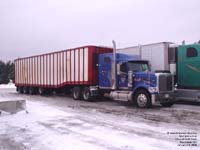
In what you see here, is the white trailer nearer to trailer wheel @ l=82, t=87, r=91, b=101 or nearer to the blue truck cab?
the blue truck cab

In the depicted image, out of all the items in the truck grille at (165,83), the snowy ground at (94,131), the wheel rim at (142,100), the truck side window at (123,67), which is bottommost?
the snowy ground at (94,131)

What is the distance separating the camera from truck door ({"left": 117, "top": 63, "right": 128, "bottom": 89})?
14441mm

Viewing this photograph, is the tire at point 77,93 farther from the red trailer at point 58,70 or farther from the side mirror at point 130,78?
the side mirror at point 130,78

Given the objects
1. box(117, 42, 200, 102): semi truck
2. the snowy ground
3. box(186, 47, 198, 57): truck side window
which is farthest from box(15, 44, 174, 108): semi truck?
the snowy ground

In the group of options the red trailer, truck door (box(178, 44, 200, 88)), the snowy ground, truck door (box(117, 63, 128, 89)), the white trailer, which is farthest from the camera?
the red trailer

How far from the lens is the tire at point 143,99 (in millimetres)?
13062

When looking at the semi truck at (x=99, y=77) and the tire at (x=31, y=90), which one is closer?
the semi truck at (x=99, y=77)

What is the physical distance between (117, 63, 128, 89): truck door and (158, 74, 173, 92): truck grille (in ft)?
6.68

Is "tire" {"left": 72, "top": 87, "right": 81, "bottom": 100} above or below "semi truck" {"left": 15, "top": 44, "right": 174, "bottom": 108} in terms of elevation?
below

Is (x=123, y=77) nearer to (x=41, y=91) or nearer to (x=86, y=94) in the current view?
(x=86, y=94)

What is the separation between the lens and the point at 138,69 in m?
14.3

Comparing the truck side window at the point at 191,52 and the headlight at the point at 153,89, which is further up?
the truck side window at the point at 191,52

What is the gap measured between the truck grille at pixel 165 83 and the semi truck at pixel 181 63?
3.20 ft

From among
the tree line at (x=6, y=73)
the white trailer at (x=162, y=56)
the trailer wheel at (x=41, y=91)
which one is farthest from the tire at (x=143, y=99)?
the tree line at (x=6, y=73)
